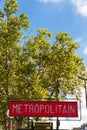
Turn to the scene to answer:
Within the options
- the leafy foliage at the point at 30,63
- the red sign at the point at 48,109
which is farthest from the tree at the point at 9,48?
the red sign at the point at 48,109

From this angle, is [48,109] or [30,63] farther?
[30,63]

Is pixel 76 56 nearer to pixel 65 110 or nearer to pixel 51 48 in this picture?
pixel 51 48

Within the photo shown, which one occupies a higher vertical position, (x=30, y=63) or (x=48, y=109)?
(x=30, y=63)

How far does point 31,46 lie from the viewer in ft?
148

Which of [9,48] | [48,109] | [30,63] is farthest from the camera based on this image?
[30,63]

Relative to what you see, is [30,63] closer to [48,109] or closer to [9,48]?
[9,48]

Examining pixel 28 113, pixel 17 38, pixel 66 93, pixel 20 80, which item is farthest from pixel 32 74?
pixel 28 113

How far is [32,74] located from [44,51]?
5.00m

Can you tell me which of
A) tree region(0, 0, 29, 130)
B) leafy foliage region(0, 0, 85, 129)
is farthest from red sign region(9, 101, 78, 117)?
tree region(0, 0, 29, 130)

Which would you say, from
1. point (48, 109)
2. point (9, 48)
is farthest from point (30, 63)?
point (48, 109)

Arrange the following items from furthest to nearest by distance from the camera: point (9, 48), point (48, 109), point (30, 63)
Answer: point (30, 63), point (9, 48), point (48, 109)

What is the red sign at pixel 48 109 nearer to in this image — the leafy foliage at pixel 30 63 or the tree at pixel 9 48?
the leafy foliage at pixel 30 63

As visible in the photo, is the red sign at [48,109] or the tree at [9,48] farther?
the tree at [9,48]

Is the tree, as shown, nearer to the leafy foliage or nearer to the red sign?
the leafy foliage
